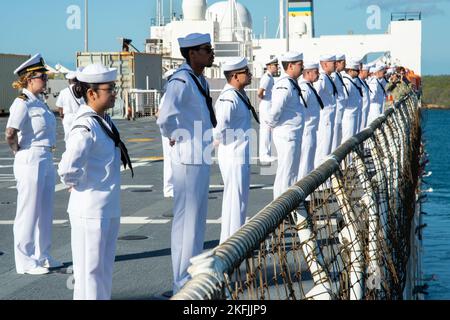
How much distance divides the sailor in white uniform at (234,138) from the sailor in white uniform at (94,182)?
8.65 feet

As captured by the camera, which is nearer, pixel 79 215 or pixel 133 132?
pixel 79 215

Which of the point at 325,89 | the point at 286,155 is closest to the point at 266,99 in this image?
the point at 325,89

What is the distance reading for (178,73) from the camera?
21.8 ft

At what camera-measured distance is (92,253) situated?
5402 millimetres

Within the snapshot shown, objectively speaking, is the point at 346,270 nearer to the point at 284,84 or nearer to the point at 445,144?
the point at 284,84

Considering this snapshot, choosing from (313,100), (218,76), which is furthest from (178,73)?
(218,76)

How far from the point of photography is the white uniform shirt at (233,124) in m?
8.02

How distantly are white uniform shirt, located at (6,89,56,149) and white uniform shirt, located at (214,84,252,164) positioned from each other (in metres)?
1.40

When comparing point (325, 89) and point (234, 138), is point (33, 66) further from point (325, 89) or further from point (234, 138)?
point (325, 89)

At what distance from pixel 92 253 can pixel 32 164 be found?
2467 millimetres

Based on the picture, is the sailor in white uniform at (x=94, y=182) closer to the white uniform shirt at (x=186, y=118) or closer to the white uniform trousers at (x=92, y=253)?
the white uniform trousers at (x=92, y=253)

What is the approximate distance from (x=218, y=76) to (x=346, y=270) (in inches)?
2068
